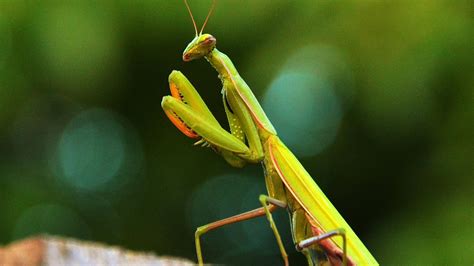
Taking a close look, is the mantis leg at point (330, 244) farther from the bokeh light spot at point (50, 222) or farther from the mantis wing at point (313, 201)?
the bokeh light spot at point (50, 222)

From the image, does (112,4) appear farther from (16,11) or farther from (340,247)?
(340,247)

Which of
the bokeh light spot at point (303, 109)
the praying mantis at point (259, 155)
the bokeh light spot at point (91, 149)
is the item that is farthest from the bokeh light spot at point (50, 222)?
the praying mantis at point (259, 155)

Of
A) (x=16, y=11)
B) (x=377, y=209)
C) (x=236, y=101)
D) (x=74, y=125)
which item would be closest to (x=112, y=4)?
(x=16, y=11)

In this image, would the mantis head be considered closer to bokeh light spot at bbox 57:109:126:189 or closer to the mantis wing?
the mantis wing

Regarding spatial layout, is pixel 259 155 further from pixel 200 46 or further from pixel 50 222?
pixel 50 222

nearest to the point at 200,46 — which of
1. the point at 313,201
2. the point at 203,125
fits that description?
the point at 203,125

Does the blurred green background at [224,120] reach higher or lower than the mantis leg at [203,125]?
lower

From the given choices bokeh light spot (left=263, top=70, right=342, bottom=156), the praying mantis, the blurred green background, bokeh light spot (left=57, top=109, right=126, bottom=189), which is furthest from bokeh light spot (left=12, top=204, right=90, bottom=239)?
the praying mantis
